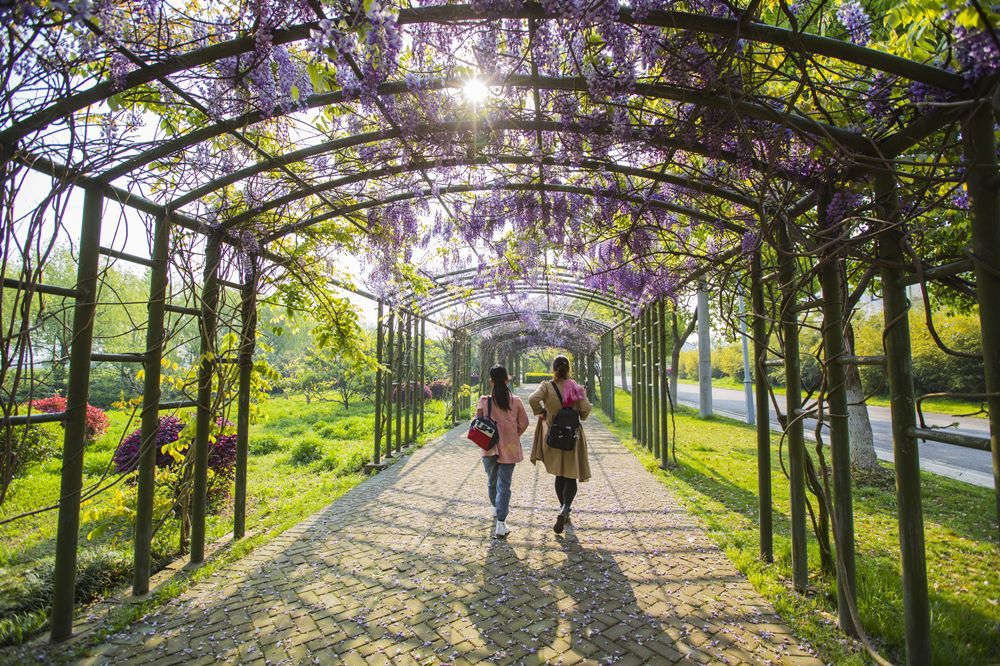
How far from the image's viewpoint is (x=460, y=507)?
4.93 metres

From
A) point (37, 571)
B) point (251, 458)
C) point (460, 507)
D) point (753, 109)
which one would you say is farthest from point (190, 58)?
point (251, 458)

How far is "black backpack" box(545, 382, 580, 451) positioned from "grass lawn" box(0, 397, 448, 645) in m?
2.41

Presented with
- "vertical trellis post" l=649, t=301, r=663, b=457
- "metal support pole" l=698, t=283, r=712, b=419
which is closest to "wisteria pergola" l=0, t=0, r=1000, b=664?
"vertical trellis post" l=649, t=301, r=663, b=457

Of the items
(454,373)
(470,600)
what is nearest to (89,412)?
(454,373)

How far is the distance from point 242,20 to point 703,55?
2.04 m

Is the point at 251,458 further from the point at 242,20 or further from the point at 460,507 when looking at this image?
the point at 242,20

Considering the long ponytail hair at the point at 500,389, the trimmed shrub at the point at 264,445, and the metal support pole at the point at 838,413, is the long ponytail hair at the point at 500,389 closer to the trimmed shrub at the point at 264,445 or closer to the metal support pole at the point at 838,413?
the metal support pole at the point at 838,413

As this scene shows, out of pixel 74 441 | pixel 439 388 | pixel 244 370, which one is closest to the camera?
pixel 74 441

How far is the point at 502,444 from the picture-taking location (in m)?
4.06

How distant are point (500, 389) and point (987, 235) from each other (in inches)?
123

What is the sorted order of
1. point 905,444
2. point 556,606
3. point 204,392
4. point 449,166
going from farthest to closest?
point 204,392
point 449,166
point 556,606
point 905,444

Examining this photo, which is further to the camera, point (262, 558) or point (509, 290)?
point (509, 290)

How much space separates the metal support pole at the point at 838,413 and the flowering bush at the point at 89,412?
33.9 feet

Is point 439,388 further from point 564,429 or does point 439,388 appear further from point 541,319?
point 564,429
